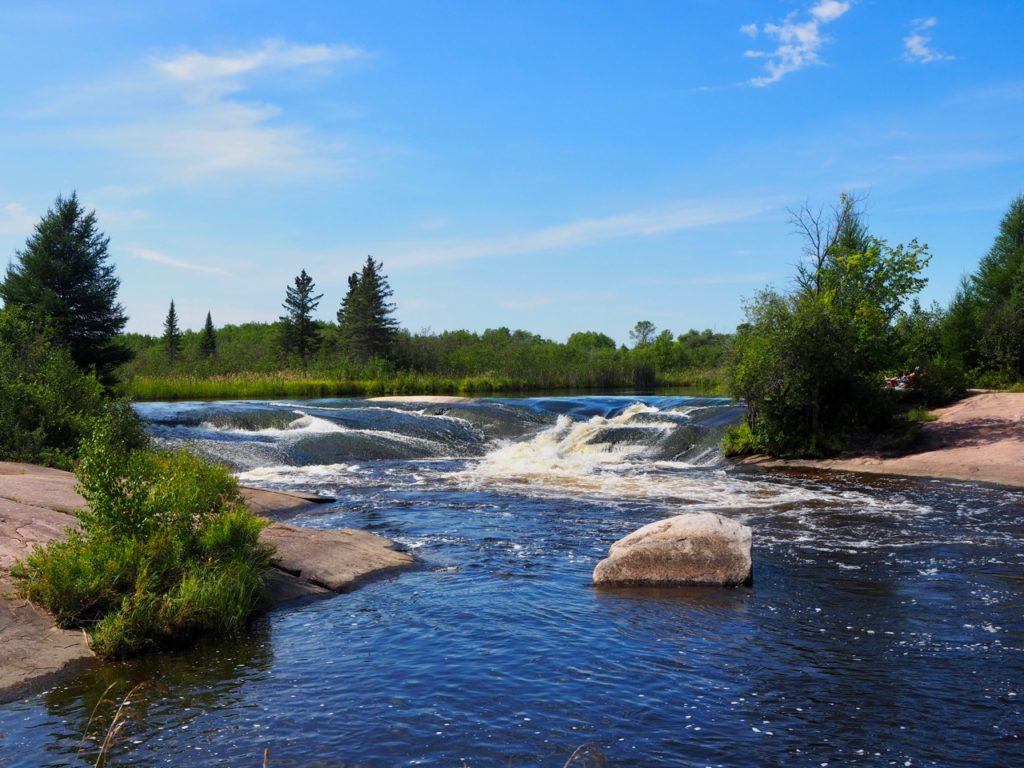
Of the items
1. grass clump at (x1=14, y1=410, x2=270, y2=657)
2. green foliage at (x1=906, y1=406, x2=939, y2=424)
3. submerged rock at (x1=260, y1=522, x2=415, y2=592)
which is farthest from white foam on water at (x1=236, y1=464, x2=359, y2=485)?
green foliage at (x1=906, y1=406, x2=939, y2=424)

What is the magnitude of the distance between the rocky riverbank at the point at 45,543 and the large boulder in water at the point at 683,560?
2955mm

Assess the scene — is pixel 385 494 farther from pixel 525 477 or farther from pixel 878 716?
pixel 878 716

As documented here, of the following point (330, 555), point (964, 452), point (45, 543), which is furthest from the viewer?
point (964, 452)

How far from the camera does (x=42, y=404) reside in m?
14.9

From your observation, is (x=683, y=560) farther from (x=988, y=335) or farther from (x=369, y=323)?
(x=369, y=323)

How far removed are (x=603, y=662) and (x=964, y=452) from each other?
16535 mm

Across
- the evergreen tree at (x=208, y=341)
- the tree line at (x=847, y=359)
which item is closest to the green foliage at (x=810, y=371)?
the tree line at (x=847, y=359)

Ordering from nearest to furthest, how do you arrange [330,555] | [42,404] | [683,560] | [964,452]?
[683,560], [330,555], [42,404], [964,452]

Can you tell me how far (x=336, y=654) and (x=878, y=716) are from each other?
4565 mm

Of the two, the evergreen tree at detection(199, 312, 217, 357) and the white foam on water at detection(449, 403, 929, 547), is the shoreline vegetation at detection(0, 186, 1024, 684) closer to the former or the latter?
the white foam on water at detection(449, 403, 929, 547)

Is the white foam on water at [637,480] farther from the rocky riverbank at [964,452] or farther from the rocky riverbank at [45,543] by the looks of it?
the rocky riverbank at [45,543]

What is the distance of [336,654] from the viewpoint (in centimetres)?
724

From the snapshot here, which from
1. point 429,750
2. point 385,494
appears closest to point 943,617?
point 429,750

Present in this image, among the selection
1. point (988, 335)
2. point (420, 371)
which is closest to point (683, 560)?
point (988, 335)
